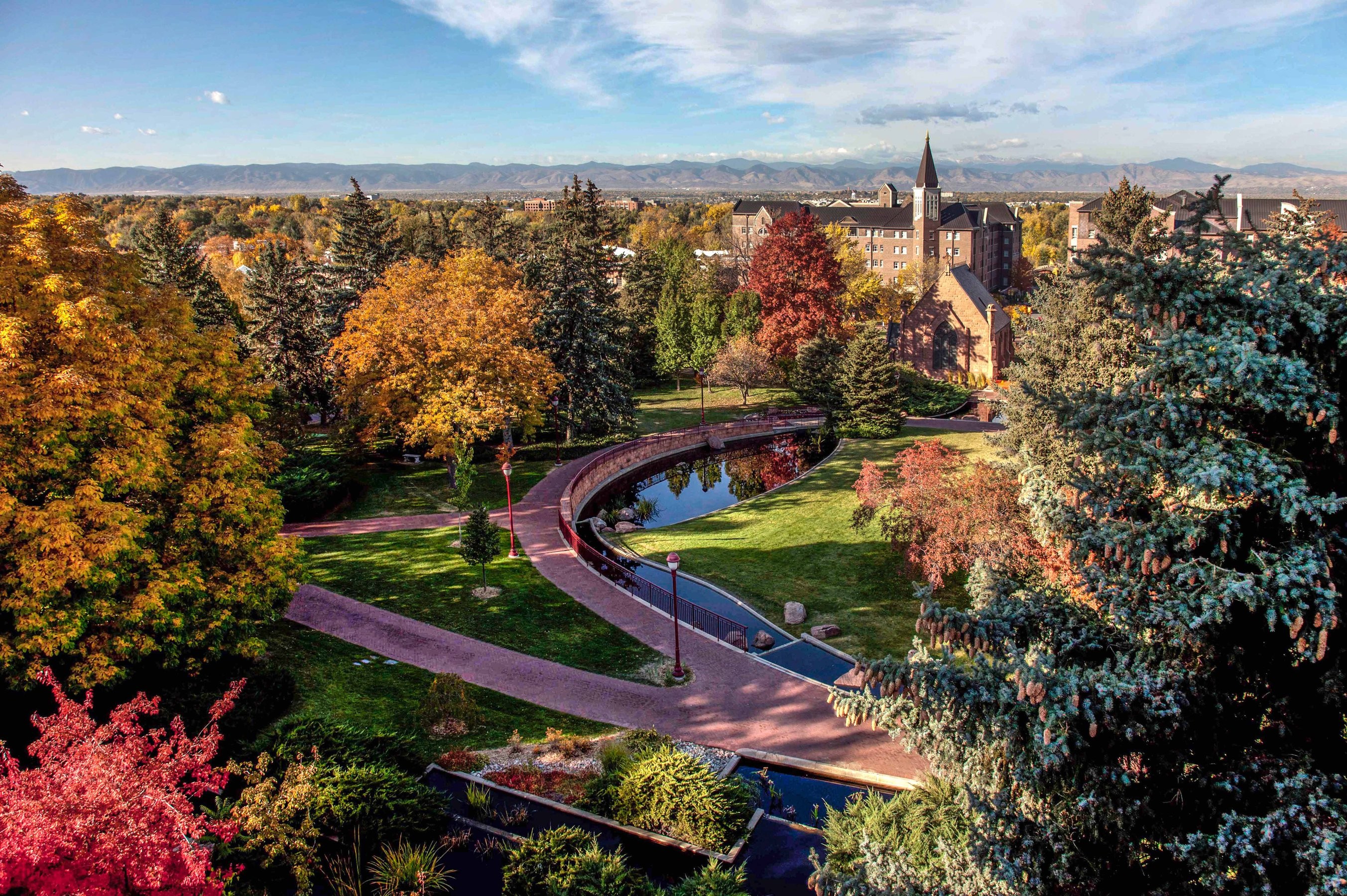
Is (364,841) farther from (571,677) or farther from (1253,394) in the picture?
(1253,394)

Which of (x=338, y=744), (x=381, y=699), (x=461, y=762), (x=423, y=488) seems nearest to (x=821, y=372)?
(x=423, y=488)

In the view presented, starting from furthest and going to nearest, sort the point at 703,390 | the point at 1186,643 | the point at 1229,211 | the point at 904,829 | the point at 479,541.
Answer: the point at 1229,211 < the point at 703,390 < the point at 479,541 < the point at 904,829 < the point at 1186,643

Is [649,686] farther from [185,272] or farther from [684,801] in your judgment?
[185,272]

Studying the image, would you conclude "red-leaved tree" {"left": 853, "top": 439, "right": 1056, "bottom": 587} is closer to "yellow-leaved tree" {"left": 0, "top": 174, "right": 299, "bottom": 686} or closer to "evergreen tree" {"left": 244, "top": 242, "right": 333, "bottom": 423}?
"yellow-leaved tree" {"left": 0, "top": 174, "right": 299, "bottom": 686}

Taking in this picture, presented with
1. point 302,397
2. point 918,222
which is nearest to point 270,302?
point 302,397

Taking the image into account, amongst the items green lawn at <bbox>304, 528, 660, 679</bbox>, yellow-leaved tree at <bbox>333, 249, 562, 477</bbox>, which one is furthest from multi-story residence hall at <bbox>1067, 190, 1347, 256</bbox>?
green lawn at <bbox>304, 528, 660, 679</bbox>

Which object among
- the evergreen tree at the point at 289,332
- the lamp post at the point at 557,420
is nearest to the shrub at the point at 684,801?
the lamp post at the point at 557,420
